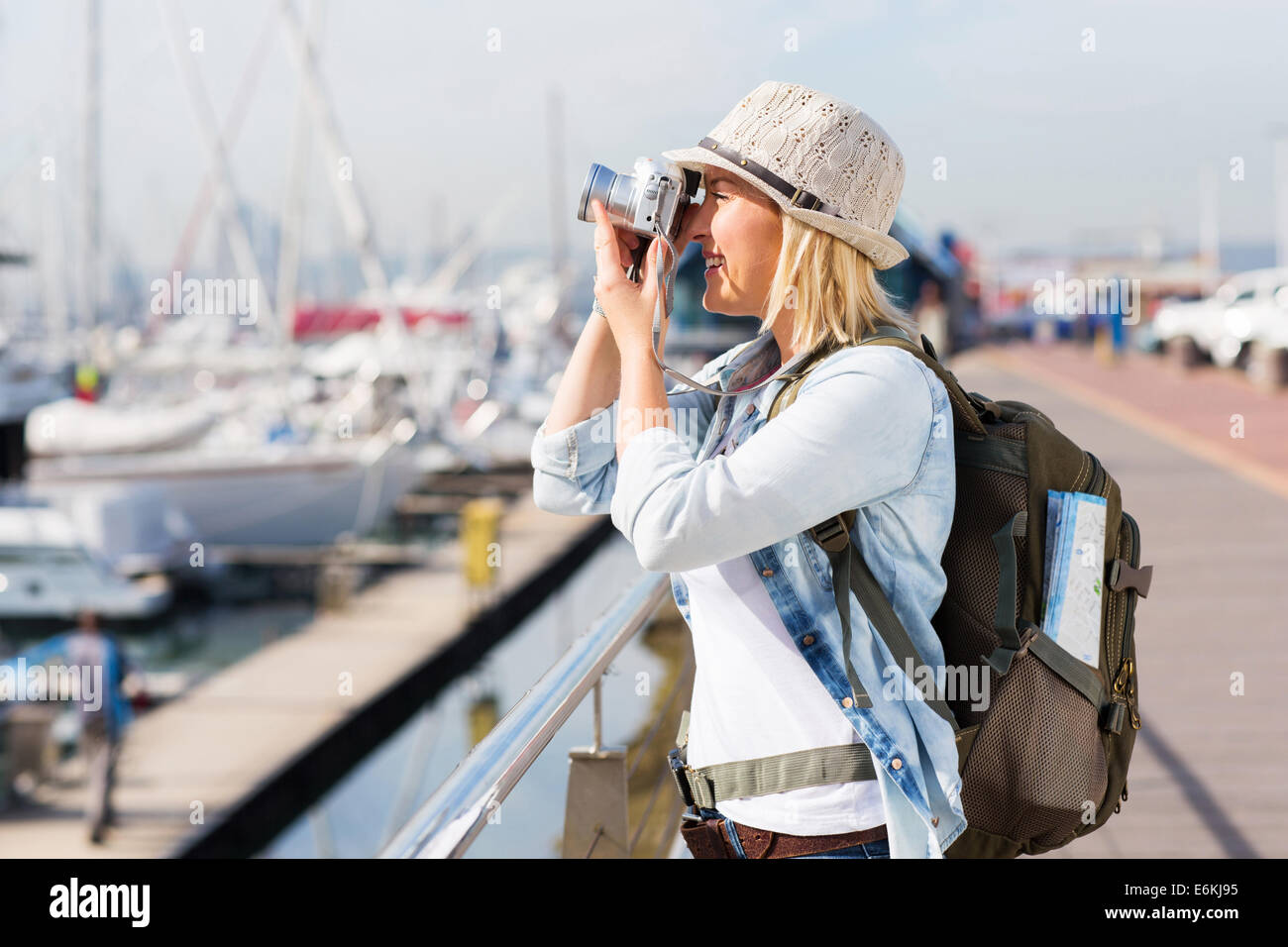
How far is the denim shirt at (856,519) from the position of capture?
4.05 feet

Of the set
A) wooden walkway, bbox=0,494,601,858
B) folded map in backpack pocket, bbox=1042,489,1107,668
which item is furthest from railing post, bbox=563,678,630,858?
wooden walkway, bbox=0,494,601,858

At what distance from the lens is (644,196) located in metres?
1.42

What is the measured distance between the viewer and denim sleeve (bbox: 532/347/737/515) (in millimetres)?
1592

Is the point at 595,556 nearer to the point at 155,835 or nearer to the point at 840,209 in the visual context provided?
the point at 155,835

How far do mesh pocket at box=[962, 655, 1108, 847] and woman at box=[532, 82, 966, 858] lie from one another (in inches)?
3.3

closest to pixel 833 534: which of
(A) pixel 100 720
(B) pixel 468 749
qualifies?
(B) pixel 468 749

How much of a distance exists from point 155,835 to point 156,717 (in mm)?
2648

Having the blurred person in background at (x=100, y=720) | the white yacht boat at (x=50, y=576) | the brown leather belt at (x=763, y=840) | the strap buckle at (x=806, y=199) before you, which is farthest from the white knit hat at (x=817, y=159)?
the white yacht boat at (x=50, y=576)

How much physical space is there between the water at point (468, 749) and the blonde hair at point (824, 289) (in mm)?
6447

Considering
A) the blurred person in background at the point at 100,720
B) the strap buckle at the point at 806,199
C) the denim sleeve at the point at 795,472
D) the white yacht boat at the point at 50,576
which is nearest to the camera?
the denim sleeve at the point at 795,472

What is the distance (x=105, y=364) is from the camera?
88.8ft

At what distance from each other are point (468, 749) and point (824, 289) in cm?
694

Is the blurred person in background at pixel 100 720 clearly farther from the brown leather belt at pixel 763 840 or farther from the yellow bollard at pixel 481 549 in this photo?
the brown leather belt at pixel 763 840

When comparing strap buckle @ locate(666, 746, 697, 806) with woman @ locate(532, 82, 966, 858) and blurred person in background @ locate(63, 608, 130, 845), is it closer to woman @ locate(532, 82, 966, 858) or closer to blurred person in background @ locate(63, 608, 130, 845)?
woman @ locate(532, 82, 966, 858)
